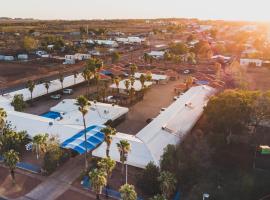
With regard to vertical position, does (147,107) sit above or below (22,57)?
below

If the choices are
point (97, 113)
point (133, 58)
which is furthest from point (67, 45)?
point (97, 113)

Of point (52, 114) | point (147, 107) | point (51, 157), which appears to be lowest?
point (147, 107)

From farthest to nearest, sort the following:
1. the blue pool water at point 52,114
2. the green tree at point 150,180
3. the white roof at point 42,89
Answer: the white roof at point 42,89
the blue pool water at point 52,114
the green tree at point 150,180

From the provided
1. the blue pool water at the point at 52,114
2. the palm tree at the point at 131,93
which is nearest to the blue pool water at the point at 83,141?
the blue pool water at the point at 52,114

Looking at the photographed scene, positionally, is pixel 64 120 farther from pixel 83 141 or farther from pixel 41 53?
pixel 41 53

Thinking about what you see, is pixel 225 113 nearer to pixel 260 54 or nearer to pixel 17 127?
pixel 17 127

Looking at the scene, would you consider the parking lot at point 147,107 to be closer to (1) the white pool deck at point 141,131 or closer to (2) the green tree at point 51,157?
(1) the white pool deck at point 141,131

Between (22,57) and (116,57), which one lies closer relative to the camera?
(116,57)

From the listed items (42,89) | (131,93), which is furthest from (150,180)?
(42,89)
